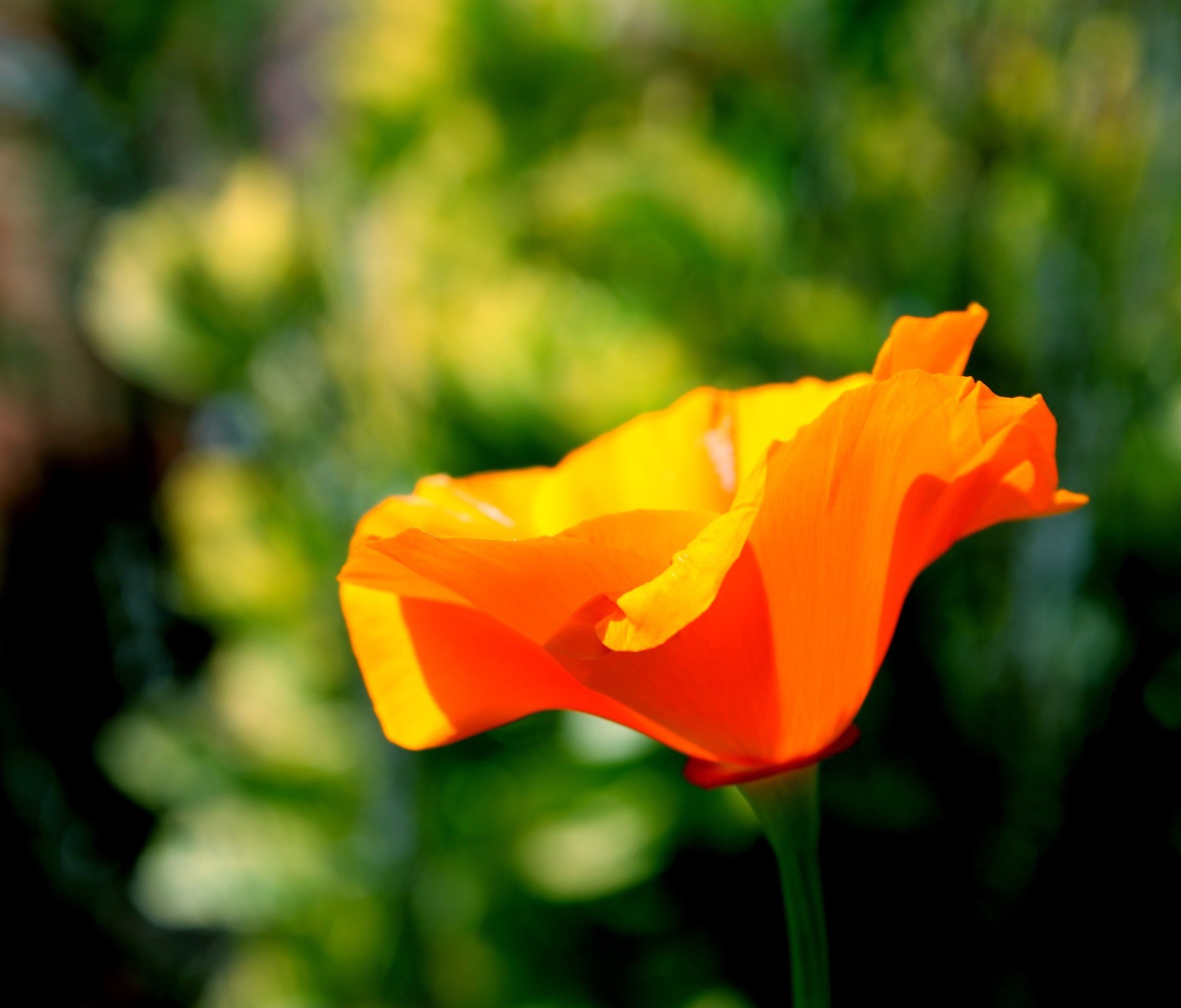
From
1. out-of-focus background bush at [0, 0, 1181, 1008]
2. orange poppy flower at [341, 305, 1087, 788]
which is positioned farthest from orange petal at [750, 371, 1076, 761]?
out-of-focus background bush at [0, 0, 1181, 1008]

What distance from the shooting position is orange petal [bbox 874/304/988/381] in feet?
0.58

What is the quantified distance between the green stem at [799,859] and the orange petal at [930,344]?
0.21 feet

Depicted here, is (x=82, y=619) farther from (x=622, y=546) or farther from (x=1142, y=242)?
(x=622, y=546)

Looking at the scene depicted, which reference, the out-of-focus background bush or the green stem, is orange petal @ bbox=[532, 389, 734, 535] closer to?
the green stem

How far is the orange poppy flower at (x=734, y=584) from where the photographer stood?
16 centimetres

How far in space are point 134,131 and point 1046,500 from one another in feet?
3.64

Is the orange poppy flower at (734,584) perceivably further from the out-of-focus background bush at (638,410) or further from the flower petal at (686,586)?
the out-of-focus background bush at (638,410)

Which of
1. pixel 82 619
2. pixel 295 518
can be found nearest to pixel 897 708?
pixel 295 518

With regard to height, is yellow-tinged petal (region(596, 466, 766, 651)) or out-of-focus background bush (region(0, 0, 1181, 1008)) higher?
yellow-tinged petal (region(596, 466, 766, 651))

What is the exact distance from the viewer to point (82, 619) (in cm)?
135

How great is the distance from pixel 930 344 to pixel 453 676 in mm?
92

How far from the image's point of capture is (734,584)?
173 millimetres

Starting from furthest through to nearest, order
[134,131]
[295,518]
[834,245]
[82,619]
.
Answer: [82,619]
[134,131]
[295,518]
[834,245]

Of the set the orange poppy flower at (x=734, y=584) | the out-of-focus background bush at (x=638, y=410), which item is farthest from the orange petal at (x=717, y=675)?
the out-of-focus background bush at (x=638, y=410)
